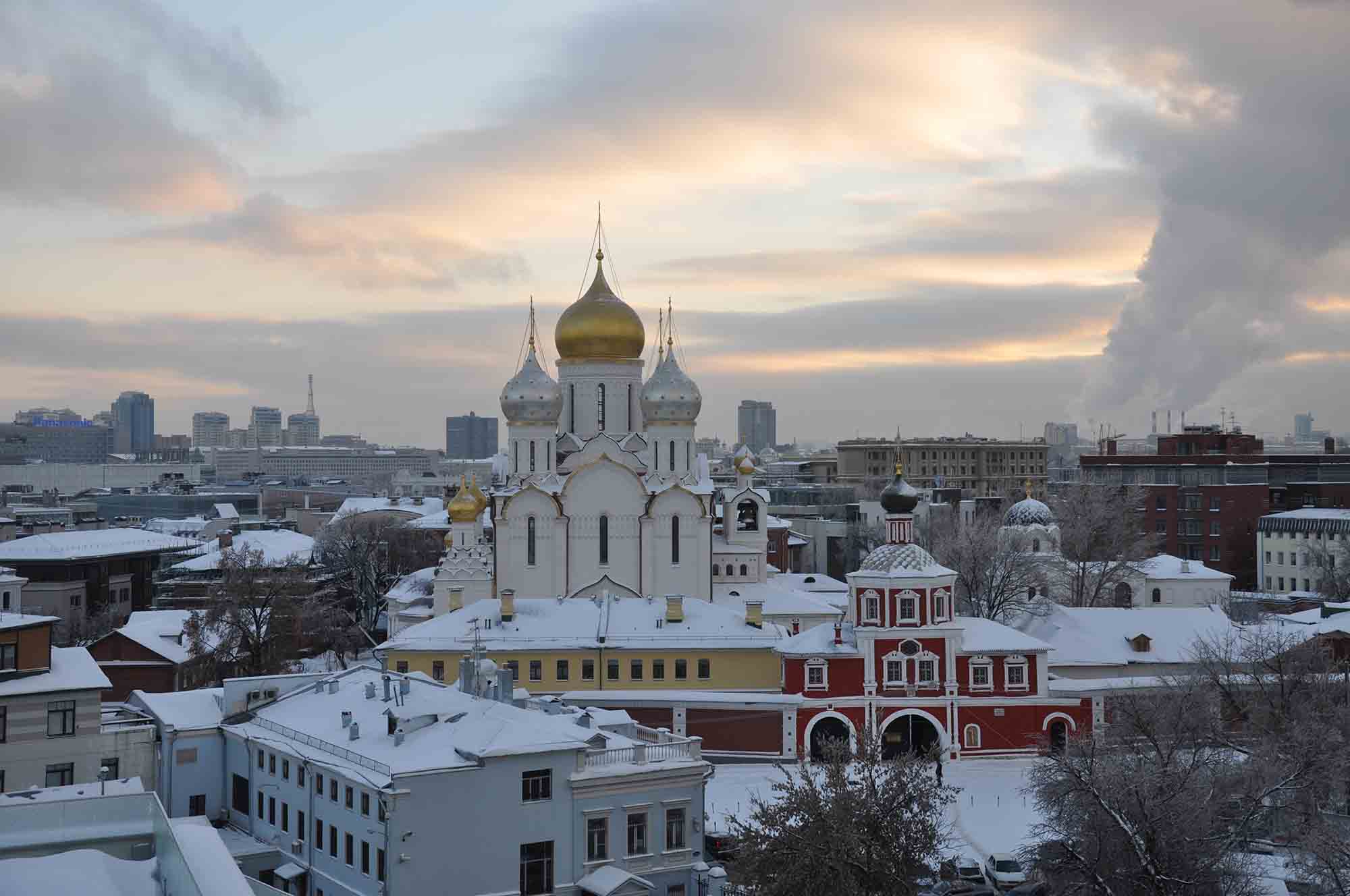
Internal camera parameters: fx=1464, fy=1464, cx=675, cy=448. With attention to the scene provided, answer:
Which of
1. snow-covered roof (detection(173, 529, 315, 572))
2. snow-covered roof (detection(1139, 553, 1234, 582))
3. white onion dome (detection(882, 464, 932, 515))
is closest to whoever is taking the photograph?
white onion dome (detection(882, 464, 932, 515))

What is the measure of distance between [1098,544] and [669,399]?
2390 centimetres

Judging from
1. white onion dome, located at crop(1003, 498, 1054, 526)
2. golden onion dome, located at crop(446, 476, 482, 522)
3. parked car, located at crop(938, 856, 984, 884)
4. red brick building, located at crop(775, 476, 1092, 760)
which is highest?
golden onion dome, located at crop(446, 476, 482, 522)

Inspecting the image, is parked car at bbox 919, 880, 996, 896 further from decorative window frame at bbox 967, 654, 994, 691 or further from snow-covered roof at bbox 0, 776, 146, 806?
snow-covered roof at bbox 0, 776, 146, 806

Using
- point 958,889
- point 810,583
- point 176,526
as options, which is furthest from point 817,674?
point 176,526

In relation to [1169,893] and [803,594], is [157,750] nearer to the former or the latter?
[1169,893]

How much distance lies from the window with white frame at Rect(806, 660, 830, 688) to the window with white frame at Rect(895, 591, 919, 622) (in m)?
2.45

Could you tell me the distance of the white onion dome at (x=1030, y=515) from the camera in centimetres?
6312

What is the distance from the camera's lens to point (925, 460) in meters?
128

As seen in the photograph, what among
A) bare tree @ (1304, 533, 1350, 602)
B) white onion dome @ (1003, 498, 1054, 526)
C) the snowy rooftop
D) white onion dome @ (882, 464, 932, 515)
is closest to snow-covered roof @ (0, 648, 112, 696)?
the snowy rooftop

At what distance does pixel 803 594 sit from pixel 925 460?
74.7m

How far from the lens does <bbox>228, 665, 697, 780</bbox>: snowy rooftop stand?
25531 mm

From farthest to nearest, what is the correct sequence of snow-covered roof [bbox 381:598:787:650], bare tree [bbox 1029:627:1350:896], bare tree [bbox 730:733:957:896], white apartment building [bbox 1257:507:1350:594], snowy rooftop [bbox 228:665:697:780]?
A: white apartment building [bbox 1257:507:1350:594], snow-covered roof [bbox 381:598:787:650], snowy rooftop [bbox 228:665:697:780], bare tree [bbox 1029:627:1350:896], bare tree [bbox 730:733:957:896]

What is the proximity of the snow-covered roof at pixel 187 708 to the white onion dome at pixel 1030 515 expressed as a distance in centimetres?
3944

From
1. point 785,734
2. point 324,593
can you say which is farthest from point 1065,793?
point 324,593
